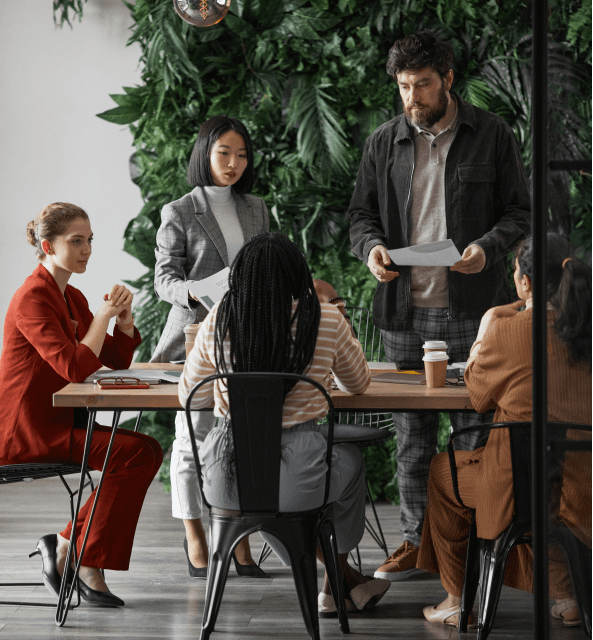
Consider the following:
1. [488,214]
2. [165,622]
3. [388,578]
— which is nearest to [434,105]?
[488,214]

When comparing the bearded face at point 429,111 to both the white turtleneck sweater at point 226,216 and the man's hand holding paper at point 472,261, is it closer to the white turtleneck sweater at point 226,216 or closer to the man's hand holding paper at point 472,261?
the man's hand holding paper at point 472,261

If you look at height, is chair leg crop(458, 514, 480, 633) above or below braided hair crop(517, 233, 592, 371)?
below

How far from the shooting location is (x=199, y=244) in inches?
123

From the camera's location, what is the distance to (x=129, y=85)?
4.75 metres

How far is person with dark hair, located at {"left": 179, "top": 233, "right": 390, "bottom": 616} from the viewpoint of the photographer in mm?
2006

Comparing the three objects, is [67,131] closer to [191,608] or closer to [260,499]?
[191,608]

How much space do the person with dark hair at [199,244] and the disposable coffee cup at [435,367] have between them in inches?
40.1

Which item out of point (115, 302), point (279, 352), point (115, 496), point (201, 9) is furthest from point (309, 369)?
point (201, 9)

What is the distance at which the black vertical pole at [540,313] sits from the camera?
5.13 ft

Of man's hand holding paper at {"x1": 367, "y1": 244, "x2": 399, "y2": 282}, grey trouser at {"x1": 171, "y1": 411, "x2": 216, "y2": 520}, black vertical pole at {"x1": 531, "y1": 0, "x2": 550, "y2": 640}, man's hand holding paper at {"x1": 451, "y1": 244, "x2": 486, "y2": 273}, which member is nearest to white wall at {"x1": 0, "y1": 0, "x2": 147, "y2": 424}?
grey trouser at {"x1": 171, "y1": 411, "x2": 216, "y2": 520}

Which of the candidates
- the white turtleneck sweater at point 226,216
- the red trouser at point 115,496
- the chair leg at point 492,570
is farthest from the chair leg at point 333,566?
the white turtleneck sweater at point 226,216

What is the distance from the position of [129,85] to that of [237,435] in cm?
335

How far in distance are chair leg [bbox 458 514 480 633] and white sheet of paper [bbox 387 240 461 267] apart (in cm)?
82

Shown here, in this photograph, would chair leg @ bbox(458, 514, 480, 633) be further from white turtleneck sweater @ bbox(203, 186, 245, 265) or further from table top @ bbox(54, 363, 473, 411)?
white turtleneck sweater @ bbox(203, 186, 245, 265)
